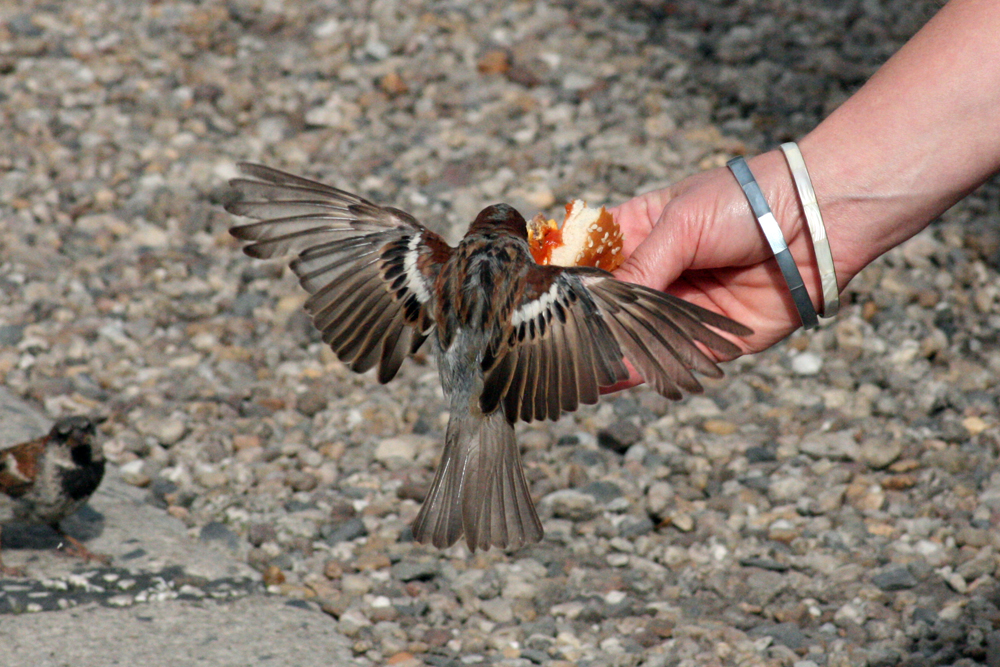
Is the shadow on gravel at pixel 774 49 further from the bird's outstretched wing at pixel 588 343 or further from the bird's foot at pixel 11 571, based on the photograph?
the bird's foot at pixel 11 571

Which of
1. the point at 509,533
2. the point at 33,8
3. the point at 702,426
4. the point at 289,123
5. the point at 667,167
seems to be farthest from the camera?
the point at 33,8

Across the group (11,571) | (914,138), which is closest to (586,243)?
(914,138)

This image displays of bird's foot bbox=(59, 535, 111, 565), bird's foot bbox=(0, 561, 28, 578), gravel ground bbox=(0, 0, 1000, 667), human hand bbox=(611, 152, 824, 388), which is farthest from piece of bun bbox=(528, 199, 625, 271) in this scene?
bird's foot bbox=(0, 561, 28, 578)

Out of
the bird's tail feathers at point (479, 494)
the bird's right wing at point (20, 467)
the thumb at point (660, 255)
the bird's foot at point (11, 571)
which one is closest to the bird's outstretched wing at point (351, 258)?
the bird's tail feathers at point (479, 494)

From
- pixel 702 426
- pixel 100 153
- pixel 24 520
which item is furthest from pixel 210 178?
pixel 702 426

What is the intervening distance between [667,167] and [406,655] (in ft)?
11.3

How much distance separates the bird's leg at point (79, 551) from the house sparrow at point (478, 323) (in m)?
1.28

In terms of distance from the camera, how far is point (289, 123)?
22.2ft

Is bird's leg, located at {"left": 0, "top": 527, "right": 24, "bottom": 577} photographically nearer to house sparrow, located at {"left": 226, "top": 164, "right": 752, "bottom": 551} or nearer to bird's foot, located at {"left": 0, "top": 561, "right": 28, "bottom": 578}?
bird's foot, located at {"left": 0, "top": 561, "right": 28, "bottom": 578}

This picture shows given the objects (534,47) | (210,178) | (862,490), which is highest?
(534,47)

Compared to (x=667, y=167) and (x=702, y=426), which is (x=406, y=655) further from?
(x=667, y=167)

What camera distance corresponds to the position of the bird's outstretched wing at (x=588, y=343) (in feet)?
9.34

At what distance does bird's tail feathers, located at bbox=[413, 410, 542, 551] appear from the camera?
11.0ft

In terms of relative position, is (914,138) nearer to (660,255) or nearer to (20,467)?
(660,255)
